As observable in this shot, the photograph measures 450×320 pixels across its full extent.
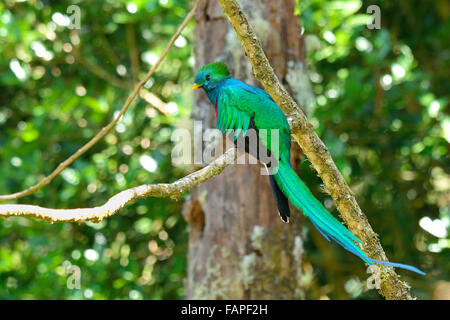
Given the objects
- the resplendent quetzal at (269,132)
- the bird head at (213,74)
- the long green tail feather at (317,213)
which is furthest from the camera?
the bird head at (213,74)

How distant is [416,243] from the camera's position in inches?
170

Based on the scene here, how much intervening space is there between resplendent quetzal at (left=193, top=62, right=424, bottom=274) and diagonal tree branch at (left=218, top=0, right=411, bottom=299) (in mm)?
84

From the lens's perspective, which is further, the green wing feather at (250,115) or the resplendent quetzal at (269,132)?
the green wing feather at (250,115)

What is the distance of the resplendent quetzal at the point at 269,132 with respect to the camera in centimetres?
206

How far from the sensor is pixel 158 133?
169 inches

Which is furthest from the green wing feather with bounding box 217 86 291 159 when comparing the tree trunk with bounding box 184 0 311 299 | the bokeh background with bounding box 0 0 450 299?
the bokeh background with bounding box 0 0 450 299

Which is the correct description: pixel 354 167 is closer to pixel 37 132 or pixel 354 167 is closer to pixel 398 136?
pixel 398 136

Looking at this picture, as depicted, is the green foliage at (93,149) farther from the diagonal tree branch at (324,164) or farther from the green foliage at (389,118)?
the diagonal tree branch at (324,164)

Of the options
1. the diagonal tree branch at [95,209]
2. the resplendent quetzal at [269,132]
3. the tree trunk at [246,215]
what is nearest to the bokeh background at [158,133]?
the tree trunk at [246,215]

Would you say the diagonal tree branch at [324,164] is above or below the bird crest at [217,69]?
below

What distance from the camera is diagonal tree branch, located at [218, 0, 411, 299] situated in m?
2.04

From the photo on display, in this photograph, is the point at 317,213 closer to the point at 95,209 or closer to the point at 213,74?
the point at 95,209

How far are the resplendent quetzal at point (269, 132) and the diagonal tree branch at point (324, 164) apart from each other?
84mm
